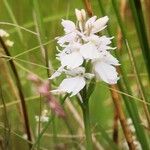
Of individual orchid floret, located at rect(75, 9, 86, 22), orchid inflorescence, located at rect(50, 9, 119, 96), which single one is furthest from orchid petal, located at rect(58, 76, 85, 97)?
individual orchid floret, located at rect(75, 9, 86, 22)

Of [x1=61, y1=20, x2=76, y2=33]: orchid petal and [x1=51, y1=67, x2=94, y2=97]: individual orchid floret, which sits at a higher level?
[x1=61, y1=20, x2=76, y2=33]: orchid petal

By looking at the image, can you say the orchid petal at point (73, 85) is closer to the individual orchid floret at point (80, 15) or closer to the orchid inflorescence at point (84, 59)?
the orchid inflorescence at point (84, 59)

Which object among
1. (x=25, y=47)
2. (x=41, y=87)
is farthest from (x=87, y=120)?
(x=25, y=47)

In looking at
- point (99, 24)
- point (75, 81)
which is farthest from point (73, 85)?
point (99, 24)

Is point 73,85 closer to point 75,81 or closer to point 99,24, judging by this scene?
point 75,81

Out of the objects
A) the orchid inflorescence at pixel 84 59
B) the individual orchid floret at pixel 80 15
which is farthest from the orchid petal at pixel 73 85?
the individual orchid floret at pixel 80 15

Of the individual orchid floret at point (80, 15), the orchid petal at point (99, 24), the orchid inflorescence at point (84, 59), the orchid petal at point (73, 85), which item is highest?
the individual orchid floret at point (80, 15)

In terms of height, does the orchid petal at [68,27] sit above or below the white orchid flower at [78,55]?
above

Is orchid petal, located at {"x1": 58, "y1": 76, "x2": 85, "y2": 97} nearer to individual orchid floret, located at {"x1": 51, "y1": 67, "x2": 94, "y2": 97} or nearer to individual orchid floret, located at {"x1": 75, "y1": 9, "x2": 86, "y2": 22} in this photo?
individual orchid floret, located at {"x1": 51, "y1": 67, "x2": 94, "y2": 97}
